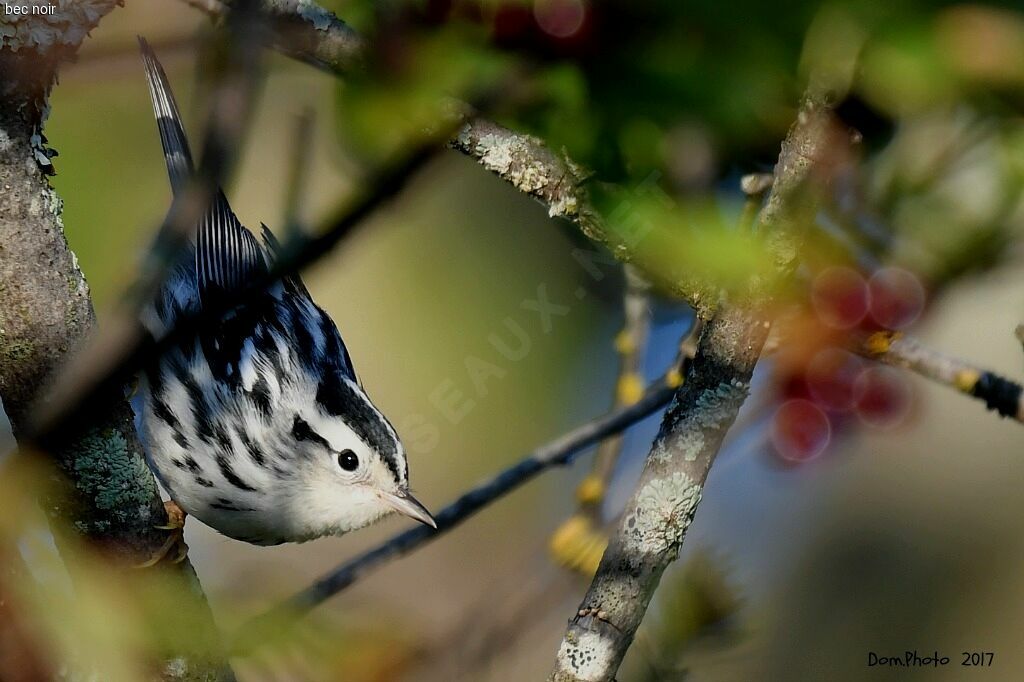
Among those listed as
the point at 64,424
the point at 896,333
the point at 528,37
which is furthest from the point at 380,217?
the point at 896,333

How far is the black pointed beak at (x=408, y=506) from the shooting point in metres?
1.55

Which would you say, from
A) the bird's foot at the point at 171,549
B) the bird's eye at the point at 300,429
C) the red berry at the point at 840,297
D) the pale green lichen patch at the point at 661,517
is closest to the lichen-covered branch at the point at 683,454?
the pale green lichen patch at the point at 661,517

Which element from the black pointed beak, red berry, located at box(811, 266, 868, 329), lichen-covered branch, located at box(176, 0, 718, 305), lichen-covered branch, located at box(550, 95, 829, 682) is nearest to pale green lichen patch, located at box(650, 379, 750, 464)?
lichen-covered branch, located at box(550, 95, 829, 682)

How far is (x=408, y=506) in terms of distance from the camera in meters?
1.59

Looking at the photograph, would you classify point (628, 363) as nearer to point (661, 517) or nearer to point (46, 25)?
point (661, 517)

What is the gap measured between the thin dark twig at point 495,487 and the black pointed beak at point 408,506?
17 mm

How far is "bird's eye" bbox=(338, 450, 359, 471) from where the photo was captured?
1.63m

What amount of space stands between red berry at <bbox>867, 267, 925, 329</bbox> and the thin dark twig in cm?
34

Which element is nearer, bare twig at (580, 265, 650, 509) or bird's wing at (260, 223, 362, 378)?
bare twig at (580, 265, 650, 509)

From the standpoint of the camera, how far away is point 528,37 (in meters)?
1.16

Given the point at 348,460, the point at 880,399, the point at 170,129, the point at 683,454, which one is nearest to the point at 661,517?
the point at 683,454

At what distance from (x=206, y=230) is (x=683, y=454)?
1.09 metres

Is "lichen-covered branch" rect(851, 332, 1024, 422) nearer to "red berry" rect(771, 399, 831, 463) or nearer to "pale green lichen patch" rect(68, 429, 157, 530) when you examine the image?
"red berry" rect(771, 399, 831, 463)

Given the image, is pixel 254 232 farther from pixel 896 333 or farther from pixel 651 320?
pixel 896 333
